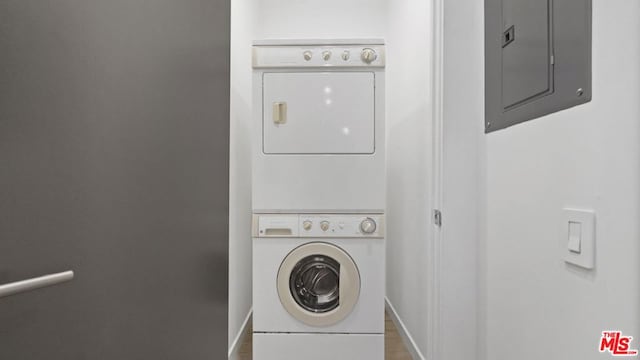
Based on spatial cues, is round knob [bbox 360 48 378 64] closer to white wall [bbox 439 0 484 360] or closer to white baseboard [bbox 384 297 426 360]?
white wall [bbox 439 0 484 360]

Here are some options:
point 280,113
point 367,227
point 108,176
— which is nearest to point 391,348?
point 367,227

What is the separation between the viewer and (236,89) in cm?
241

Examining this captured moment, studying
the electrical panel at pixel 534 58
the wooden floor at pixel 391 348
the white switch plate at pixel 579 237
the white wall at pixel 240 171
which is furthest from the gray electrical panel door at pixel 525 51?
the wooden floor at pixel 391 348

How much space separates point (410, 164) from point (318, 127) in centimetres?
68

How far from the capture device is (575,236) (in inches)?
32.2

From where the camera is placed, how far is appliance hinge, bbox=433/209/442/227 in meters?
1.55

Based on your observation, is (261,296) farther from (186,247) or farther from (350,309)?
(186,247)

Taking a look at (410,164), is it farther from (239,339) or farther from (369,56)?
(239,339)

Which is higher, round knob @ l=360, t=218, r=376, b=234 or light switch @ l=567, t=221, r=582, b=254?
light switch @ l=567, t=221, r=582, b=254

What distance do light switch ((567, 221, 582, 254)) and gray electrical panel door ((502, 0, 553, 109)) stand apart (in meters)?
0.31

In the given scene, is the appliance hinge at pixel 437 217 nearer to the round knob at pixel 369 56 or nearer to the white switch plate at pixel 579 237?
the white switch plate at pixel 579 237

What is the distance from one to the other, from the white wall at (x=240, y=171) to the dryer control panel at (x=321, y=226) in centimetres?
21

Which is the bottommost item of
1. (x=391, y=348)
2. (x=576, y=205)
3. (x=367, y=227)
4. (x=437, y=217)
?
(x=391, y=348)

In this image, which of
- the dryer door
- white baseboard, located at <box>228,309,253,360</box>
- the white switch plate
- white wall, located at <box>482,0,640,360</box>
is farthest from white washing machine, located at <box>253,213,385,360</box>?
the white switch plate
